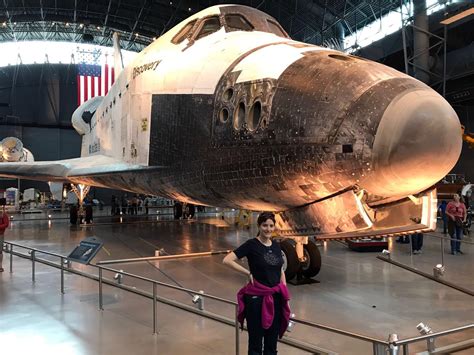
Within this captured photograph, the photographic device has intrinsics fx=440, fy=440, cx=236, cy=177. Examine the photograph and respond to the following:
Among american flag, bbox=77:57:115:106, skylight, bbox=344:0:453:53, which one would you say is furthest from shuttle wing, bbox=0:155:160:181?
skylight, bbox=344:0:453:53

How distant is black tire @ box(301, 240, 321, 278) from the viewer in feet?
17.0

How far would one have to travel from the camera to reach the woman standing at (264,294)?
2.25 meters

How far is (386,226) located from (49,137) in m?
28.6

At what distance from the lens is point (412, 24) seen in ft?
48.3

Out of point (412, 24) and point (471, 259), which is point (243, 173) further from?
point (412, 24)

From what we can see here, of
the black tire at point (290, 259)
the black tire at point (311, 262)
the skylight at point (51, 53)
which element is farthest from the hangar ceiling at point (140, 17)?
the black tire at point (290, 259)

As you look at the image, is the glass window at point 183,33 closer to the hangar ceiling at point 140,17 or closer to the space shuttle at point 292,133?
the space shuttle at point 292,133

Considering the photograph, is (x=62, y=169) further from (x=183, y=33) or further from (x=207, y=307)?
(x=207, y=307)

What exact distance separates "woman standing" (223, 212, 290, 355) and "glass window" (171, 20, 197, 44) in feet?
11.0

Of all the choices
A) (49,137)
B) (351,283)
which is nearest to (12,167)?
(351,283)

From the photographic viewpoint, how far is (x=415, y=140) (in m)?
2.66

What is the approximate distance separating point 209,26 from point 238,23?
33cm

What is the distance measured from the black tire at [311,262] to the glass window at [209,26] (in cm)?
267

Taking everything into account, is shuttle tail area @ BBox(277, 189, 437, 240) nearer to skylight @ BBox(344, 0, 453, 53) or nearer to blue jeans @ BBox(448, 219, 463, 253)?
blue jeans @ BBox(448, 219, 463, 253)
